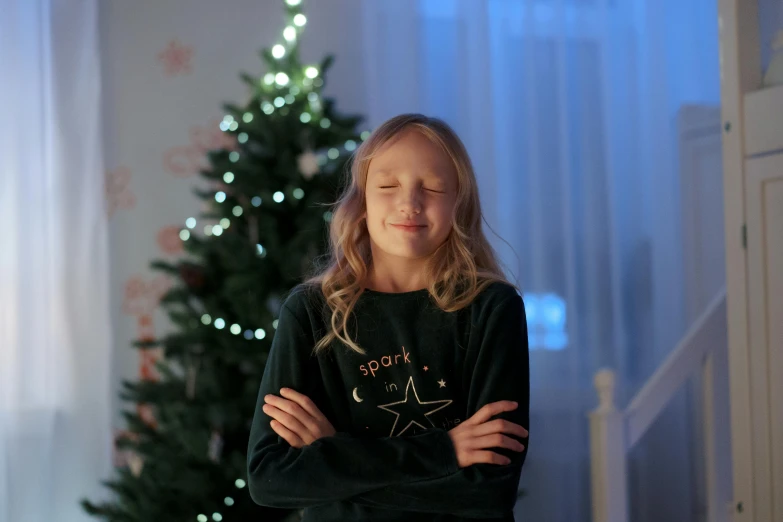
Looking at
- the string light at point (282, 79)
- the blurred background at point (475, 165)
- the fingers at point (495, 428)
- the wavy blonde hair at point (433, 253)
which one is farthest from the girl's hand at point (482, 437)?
the blurred background at point (475, 165)

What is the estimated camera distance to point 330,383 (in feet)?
4.29

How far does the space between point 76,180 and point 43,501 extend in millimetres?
1186

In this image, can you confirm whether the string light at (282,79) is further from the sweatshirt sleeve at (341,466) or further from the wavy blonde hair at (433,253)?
the sweatshirt sleeve at (341,466)

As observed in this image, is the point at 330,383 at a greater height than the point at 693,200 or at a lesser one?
lesser

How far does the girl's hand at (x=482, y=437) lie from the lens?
1.20 meters

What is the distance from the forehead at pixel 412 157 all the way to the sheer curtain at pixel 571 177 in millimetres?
1849

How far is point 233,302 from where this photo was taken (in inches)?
94.3

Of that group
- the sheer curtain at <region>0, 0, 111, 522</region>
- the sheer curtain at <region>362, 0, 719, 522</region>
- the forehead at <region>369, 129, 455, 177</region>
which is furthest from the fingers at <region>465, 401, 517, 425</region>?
the sheer curtain at <region>0, 0, 111, 522</region>

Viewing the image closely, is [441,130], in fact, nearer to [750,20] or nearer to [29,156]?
[750,20]

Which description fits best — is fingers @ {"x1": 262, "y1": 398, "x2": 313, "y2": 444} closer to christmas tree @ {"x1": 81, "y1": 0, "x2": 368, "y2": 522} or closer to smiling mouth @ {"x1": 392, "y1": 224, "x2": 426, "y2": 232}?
smiling mouth @ {"x1": 392, "y1": 224, "x2": 426, "y2": 232}

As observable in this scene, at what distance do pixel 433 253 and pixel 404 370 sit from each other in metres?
0.21

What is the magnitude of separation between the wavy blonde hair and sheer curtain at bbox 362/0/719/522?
1786 millimetres

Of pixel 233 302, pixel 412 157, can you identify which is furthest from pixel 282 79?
pixel 412 157

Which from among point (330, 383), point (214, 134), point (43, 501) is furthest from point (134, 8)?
point (330, 383)
